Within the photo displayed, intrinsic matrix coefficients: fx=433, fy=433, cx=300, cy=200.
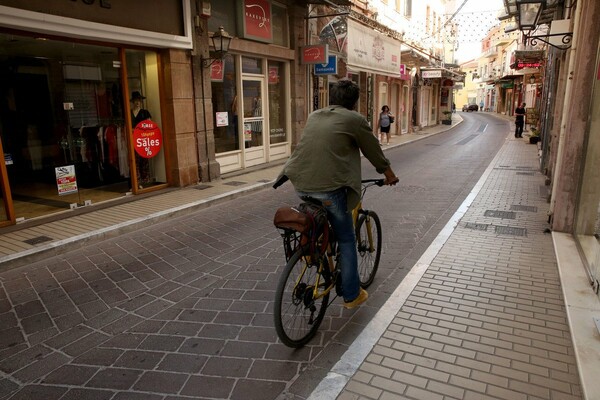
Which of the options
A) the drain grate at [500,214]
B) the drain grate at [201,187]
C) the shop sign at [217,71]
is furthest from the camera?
the shop sign at [217,71]

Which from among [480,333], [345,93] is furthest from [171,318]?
[480,333]

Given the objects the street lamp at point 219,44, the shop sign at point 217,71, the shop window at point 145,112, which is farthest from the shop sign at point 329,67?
the shop window at point 145,112

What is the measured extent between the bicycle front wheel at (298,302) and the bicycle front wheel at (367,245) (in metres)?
0.77

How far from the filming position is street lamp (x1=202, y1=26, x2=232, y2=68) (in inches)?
367

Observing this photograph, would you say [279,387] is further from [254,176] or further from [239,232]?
[254,176]

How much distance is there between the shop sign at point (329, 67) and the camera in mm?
14102

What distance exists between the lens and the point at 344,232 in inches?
137

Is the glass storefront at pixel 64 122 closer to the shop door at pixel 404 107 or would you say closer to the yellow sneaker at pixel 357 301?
the yellow sneaker at pixel 357 301

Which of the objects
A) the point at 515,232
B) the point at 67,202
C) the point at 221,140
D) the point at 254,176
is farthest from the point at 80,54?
the point at 515,232

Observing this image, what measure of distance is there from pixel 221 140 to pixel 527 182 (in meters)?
7.30

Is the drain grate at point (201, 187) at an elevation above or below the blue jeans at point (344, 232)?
below

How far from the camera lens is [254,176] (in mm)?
10875

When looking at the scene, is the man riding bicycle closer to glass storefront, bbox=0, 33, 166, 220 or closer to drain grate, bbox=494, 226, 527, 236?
drain grate, bbox=494, 226, 527, 236

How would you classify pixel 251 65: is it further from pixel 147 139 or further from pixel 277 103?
pixel 147 139
